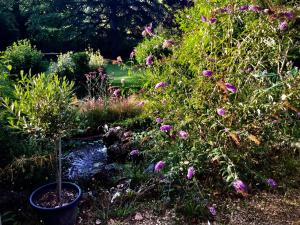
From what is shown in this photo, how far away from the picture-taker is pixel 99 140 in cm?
515

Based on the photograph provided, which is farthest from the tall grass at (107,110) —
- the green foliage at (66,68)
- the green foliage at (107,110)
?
the green foliage at (66,68)

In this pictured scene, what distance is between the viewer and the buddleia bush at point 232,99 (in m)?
2.74

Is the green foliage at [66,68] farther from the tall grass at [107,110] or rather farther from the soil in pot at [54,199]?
the soil in pot at [54,199]

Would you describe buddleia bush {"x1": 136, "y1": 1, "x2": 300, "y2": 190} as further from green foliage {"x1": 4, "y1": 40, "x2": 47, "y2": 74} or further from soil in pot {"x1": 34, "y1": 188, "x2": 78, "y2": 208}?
green foliage {"x1": 4, "y1": 40, "x2": 47, "y2": 74}

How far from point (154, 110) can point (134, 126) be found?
155cm

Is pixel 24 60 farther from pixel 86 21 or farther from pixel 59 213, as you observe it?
pixel 86 21

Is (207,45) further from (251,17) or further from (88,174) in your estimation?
(88,174)

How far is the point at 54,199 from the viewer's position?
2.84 m

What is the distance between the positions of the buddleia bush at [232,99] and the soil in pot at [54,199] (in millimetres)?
934

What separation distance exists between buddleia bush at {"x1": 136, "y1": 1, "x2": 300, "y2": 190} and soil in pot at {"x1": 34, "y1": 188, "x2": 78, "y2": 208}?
0.93m

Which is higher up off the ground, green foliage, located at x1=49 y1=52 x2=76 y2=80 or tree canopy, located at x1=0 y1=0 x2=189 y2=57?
tree canopy, located at x1=0 y1=0 x2=189 y2=57

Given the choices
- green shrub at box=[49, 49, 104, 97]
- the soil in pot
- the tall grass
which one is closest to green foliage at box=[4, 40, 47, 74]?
green shrub at box=[49, 49, 104, 97]

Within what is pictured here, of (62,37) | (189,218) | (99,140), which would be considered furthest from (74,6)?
(189,218)

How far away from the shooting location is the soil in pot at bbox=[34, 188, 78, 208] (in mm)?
2760
